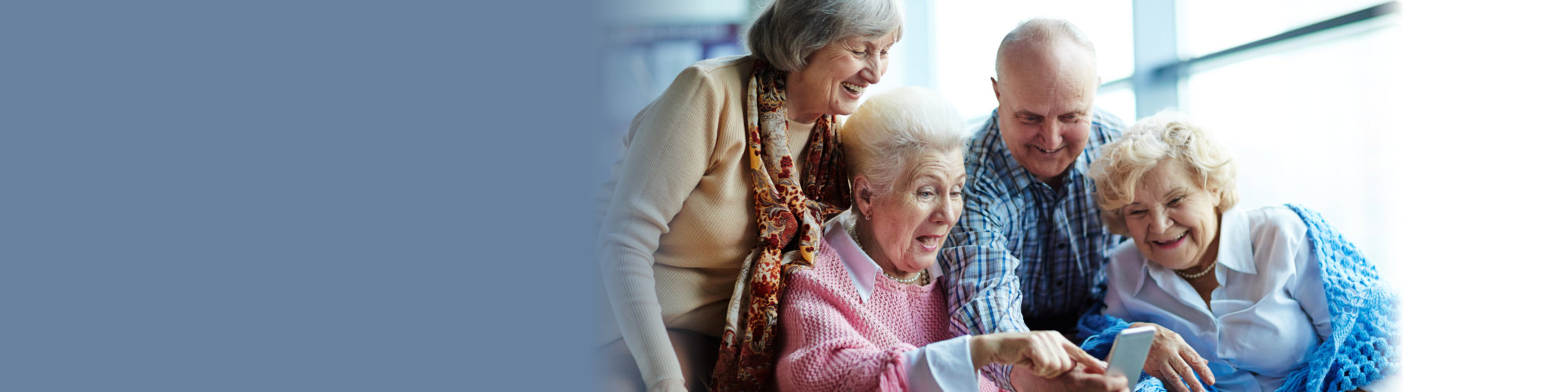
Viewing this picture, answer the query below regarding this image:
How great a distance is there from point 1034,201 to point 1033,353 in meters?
0.74

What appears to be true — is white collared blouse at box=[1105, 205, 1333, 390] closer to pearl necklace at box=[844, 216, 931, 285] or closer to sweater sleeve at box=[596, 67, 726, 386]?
pearl necklace at box=[844, 216, 931, 285]

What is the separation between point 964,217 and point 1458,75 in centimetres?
78

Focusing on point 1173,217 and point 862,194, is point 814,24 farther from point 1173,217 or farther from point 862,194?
point 1173,217

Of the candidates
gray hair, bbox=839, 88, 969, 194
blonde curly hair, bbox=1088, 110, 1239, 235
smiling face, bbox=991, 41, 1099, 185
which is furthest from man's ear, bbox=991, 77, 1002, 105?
gray hair, bbox=839, 88, 969, 194

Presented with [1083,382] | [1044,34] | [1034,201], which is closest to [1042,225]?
[1034,201]

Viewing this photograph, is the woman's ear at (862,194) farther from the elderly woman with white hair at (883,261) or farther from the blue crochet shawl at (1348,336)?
the blue crochet shawl at (1348,336)

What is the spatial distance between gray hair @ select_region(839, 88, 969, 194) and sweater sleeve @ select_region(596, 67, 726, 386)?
29 centimetres

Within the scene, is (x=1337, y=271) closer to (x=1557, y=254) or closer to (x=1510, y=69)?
(x=1557, y=254)

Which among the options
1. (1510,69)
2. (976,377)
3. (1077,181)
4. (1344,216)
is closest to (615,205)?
(976,377)

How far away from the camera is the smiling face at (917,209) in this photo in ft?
4.71

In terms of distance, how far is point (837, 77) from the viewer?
54.2 inches

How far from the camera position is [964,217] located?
163cm

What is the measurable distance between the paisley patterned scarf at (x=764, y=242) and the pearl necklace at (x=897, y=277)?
0.45 feet

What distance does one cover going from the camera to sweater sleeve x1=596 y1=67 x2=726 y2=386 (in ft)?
3.96
